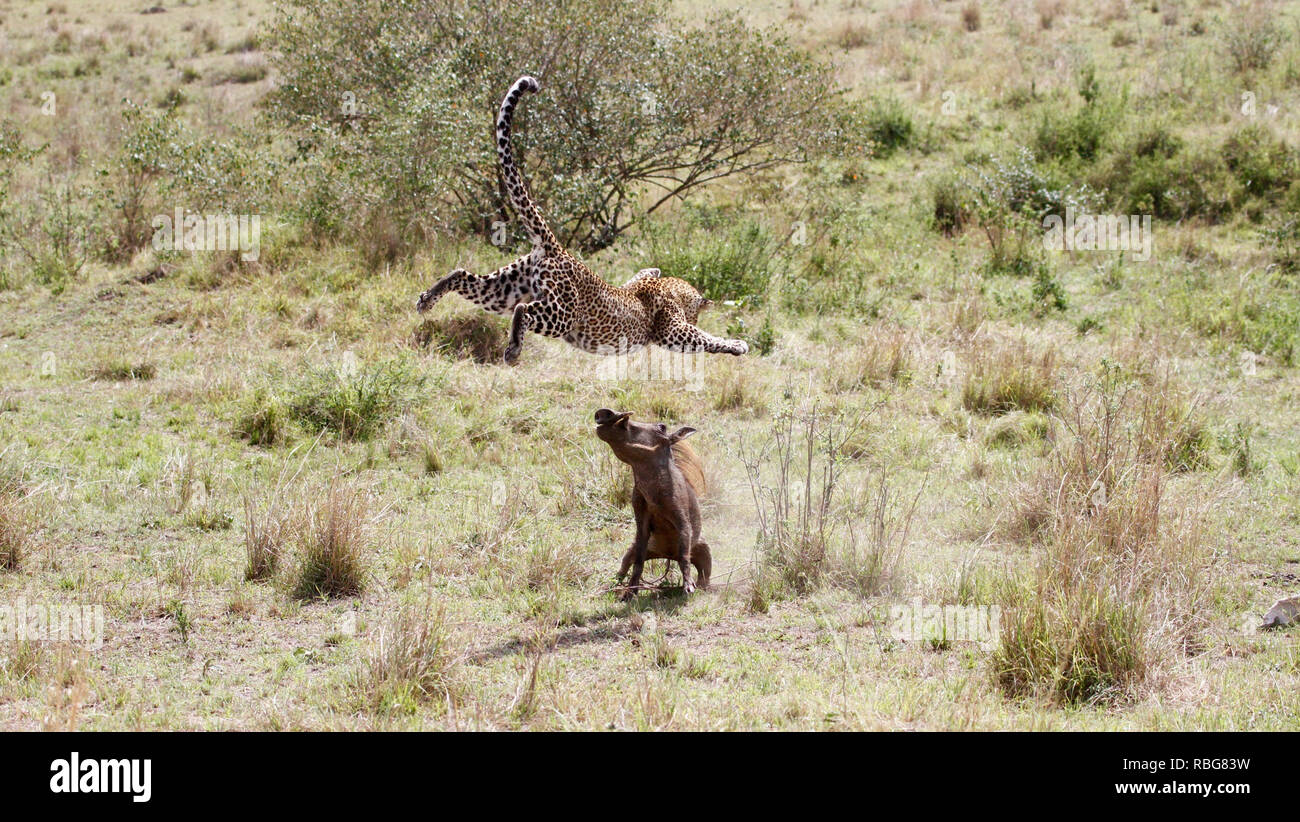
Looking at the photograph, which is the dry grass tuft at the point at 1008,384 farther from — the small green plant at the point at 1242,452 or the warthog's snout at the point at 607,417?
the warthog's snout at the point at 607,417

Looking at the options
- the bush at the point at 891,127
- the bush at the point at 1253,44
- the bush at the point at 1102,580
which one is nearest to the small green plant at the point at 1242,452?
the bush at the point at 1102,580

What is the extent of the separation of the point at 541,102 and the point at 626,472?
712cm

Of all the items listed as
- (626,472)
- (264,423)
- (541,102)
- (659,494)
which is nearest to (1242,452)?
(626,472)

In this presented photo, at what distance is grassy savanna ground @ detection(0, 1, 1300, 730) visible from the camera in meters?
5.38

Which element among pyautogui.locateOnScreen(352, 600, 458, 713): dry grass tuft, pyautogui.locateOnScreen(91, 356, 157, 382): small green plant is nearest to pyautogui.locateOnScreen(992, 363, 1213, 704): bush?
pyautogui.locateOnScreen(352, 600, 458, 713): dry grass tuft

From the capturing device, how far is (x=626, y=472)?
832cm

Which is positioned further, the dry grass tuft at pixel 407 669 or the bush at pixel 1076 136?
the bush at pixel 1076 136

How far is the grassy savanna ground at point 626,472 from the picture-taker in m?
5.38

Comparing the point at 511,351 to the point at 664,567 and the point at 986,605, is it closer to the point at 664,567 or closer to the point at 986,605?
the point at 664,567

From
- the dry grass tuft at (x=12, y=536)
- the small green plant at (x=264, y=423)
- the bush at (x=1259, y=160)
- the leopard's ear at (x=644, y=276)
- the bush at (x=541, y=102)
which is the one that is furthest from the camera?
the bush at (x=1259, y=160)

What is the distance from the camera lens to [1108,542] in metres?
6.69

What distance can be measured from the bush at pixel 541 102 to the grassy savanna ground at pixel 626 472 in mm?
781

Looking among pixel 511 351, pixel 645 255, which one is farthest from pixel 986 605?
pixel 645 255
